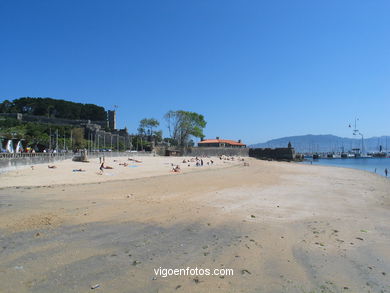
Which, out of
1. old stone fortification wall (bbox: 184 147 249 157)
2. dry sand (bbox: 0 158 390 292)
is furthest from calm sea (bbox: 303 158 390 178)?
dry sand (bbox: 0 158 390 292)

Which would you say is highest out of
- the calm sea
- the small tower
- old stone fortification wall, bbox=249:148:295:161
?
the small tower

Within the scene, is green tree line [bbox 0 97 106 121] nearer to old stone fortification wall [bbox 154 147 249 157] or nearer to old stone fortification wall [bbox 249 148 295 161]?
old stone fortification wall [bbox 154 147 249 157]

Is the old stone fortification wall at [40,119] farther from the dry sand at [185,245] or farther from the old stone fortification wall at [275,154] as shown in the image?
the dry sand at [185,245]

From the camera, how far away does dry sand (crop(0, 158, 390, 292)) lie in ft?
14.6

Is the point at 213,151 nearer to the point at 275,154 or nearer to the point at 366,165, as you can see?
the point at 275,154

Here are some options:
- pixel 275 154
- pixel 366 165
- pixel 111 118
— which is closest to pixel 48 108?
pixel 111 118

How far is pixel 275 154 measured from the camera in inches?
3684

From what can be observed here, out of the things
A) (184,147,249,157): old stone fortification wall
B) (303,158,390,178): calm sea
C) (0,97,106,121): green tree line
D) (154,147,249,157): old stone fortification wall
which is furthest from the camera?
(0,97,106,121): green tree line

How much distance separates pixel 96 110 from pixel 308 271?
10585 centimetres

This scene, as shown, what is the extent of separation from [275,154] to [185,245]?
91947 mm

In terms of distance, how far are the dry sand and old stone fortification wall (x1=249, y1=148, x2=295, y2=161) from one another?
82.1 m

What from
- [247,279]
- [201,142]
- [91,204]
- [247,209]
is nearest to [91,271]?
[247,279]

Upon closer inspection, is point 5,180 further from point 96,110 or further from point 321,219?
point 96,110

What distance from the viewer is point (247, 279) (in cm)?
464
